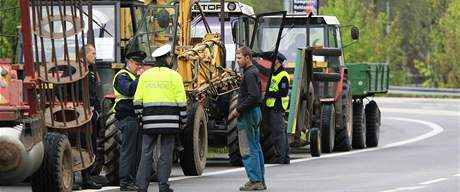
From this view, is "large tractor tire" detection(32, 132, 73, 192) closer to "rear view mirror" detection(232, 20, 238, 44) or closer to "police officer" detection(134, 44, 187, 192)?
"police officer" detection(134, 44, 187, 192)

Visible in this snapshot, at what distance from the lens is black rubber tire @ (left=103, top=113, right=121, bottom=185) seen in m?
18.7

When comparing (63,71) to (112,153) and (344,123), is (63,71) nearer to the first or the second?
(112,153)

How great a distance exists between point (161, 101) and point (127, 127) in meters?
1.53

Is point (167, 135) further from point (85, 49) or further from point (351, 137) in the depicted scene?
point (351, 137)

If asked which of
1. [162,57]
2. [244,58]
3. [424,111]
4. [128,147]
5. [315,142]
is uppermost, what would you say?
[162,57]

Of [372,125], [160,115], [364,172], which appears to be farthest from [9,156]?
[372,125]

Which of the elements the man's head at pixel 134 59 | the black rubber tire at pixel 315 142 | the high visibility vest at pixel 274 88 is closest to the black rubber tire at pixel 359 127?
the black rubber tire at pixel 315 142

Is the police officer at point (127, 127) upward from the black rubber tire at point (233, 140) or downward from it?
upward

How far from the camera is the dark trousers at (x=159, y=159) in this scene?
16438 mm

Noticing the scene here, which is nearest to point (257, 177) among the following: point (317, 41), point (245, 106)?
point (245, 106)

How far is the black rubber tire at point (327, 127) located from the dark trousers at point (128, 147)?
9622 mm

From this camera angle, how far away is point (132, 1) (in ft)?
73.0

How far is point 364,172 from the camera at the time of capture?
21016 mm

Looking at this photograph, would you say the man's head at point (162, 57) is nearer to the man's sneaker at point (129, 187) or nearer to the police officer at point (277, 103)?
the man's sneaker at point (129, 187)
